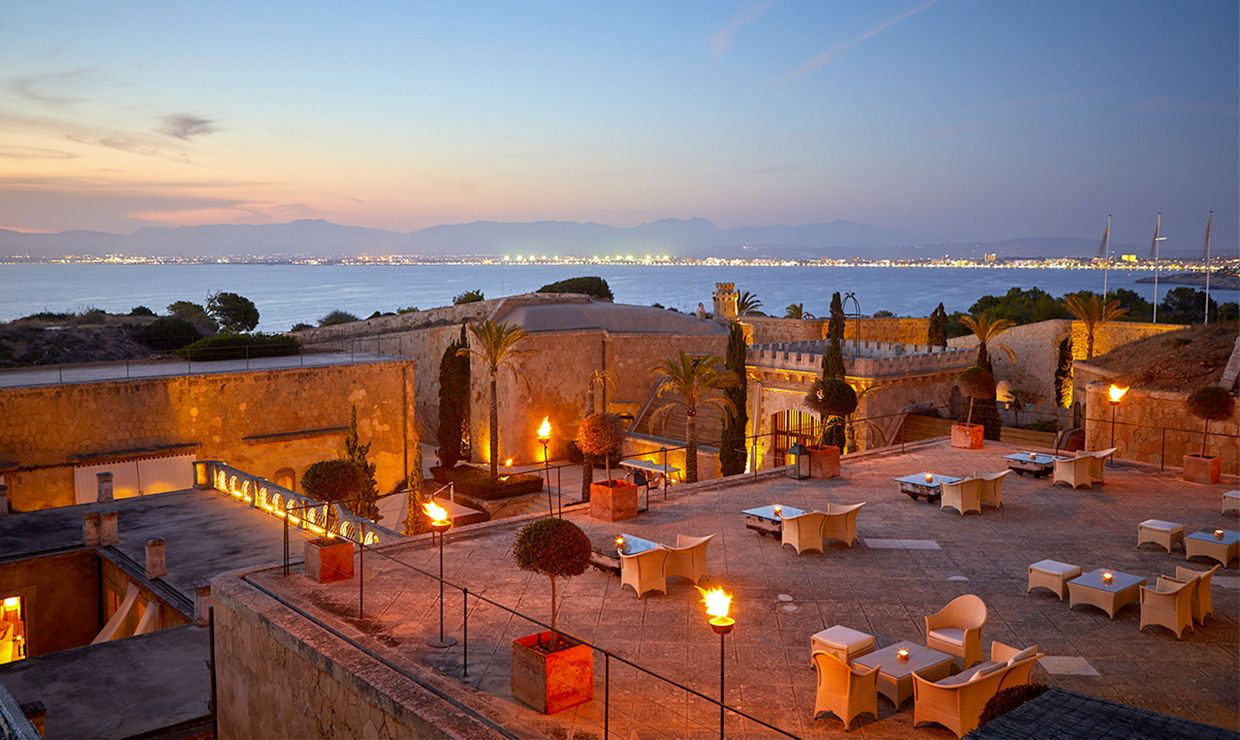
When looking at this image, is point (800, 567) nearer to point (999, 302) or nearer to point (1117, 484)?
point (1117, 484)

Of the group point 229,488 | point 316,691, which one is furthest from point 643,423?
point 316,691

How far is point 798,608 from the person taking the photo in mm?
9648

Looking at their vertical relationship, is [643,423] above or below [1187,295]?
below

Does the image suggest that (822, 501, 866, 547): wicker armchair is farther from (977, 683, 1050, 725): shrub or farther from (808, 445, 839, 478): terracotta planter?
(977, 683, 1050, 725): shrub

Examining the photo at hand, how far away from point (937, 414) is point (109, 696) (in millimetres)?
25417

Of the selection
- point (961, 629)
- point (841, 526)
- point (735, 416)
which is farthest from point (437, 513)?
point (735, 416)

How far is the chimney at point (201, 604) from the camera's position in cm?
1263

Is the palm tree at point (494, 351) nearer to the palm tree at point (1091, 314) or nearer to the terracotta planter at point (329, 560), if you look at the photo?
the terracotta planter at point (329, 560)

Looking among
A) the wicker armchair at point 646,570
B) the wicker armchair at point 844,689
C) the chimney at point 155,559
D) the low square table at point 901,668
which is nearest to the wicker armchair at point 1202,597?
the low square table at point 901,668

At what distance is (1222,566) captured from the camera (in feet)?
36.8

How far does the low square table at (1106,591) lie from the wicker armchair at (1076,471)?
5.66 m

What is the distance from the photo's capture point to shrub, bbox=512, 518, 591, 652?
7508 millimetres

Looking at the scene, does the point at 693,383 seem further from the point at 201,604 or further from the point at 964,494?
the point at 201,604

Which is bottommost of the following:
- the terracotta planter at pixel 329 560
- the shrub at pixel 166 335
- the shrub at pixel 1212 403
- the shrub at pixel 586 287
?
the terracotta planter at pixel 329 560
